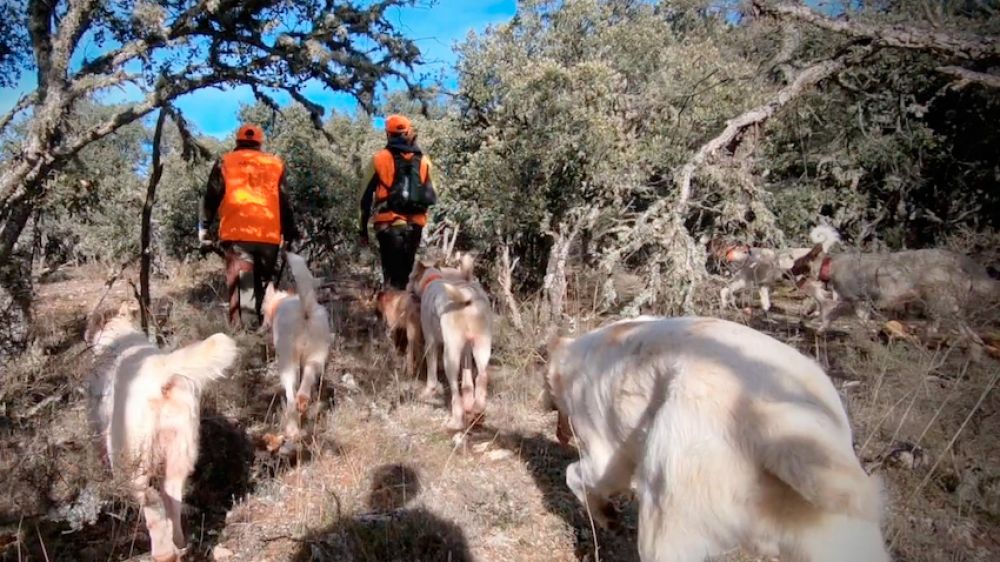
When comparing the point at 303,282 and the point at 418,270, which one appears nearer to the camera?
the point at 303,282

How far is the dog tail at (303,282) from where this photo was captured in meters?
4.31

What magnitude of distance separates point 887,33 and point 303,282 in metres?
4.94

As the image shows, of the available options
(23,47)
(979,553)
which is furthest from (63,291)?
(979,553)

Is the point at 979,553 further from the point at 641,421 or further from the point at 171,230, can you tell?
the point at 171,230

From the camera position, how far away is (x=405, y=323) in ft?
20.1

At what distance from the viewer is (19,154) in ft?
14.4

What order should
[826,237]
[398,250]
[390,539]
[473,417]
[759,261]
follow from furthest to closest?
[826,237] → [759,261] → [398,250] → [473,417] → [390,539]

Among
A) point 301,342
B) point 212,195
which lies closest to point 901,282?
point 301,342

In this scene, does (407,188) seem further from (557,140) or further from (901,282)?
(901,282)

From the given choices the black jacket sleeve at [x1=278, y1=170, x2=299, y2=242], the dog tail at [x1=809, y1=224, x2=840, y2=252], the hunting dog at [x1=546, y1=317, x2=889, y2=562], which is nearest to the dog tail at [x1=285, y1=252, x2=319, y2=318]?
the black jacket sleeve at [x1=278, y1=170, x2=299, y2=242]

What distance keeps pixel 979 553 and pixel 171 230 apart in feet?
37.1

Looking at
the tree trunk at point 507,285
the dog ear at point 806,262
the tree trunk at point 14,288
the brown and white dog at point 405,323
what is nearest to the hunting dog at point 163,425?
the tree trunk at point 14,288

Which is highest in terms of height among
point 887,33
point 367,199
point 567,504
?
point 887,33

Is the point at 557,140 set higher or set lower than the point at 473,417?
higher
